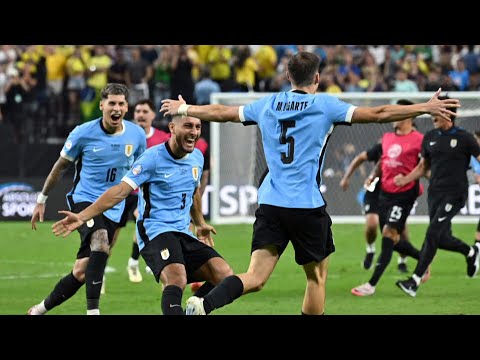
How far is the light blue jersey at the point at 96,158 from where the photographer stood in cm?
1001

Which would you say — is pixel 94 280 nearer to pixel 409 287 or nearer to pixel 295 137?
pixel 295 137

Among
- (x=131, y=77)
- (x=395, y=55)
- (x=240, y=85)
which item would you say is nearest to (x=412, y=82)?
(x=395, y=55)

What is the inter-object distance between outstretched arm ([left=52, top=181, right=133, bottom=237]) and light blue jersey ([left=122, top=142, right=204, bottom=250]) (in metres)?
0.34

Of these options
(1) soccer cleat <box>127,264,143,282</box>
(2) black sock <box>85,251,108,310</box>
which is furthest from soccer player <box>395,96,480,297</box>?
(2) black sock <box>85,251,108,310</box>

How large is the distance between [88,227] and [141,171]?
1.40 metres

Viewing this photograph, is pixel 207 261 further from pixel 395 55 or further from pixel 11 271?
pixel 395 55

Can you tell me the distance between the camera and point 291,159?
7812 mm

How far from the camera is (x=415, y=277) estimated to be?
1155cm

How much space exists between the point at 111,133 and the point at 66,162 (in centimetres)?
55

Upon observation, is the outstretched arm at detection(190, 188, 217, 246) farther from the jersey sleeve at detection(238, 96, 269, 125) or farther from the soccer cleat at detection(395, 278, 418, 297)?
the soccer cleat at detection(395, 278, 418, 297)

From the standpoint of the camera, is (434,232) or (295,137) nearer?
(295,137)

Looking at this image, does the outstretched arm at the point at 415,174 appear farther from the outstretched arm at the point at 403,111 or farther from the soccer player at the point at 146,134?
the outstretched arm at the point at 403,111

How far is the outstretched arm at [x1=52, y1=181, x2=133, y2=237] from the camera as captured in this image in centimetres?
777

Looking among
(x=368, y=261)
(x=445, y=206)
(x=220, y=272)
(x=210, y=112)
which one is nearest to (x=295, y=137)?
(x=210, y=112)
